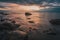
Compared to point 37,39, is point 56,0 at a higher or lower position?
lower

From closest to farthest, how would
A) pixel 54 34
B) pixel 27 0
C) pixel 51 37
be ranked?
1. pixel 51 37
2. pixel 54 34
3. pixel 27 0

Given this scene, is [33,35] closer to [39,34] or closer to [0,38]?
[39,34]

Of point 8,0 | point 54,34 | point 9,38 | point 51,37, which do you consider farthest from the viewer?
point 8,0

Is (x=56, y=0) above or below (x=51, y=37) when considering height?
below

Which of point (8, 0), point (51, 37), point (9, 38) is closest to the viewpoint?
point (9, 38)

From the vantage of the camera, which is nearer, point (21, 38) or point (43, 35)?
point (21, 38)

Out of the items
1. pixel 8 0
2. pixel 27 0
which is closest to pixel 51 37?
pixel 8 0

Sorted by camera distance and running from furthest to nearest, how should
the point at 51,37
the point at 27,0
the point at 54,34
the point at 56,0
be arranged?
the point at 56,0
the point at 27,0
the point at 54,34
the point at 51,37

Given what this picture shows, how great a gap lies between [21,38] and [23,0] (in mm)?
85473

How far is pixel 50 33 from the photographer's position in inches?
1049

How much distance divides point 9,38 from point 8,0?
81.5 metres

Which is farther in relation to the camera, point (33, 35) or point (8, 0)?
point (8, 0)

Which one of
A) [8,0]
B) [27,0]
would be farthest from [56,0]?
[8,0]

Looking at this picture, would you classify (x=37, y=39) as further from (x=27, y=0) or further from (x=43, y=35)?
(x=27, y=0)
